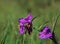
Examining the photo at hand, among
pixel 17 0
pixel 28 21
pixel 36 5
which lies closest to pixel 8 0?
pixel 17 0

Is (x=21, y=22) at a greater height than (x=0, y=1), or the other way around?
(x=21, y=22)

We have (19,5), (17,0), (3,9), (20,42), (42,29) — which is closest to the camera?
(42,29)

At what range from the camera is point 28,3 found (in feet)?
23.0

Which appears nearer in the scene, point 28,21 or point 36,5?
point 28,21

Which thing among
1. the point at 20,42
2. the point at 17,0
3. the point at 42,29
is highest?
the point at 42,29

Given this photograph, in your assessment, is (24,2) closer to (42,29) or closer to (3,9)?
(3,9)

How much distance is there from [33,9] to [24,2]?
58 centimetres

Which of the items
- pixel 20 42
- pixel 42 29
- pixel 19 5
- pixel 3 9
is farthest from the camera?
pixel 19 5

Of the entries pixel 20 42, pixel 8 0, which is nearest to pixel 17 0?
pixel 8 0

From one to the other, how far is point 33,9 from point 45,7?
0.21 metres

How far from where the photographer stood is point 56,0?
7.05 meters

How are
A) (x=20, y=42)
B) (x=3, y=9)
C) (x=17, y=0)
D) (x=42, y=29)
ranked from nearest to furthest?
(x=42, y=29) < (x=20, y=42) < (x=3, y=9) < (x=17, y=0)

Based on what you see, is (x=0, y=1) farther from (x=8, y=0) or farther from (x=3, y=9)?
(x=3, y=9)

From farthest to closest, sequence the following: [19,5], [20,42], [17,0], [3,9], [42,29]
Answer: [17,0] → [19,5] → [3,9] → [20,42] → [42,29]
